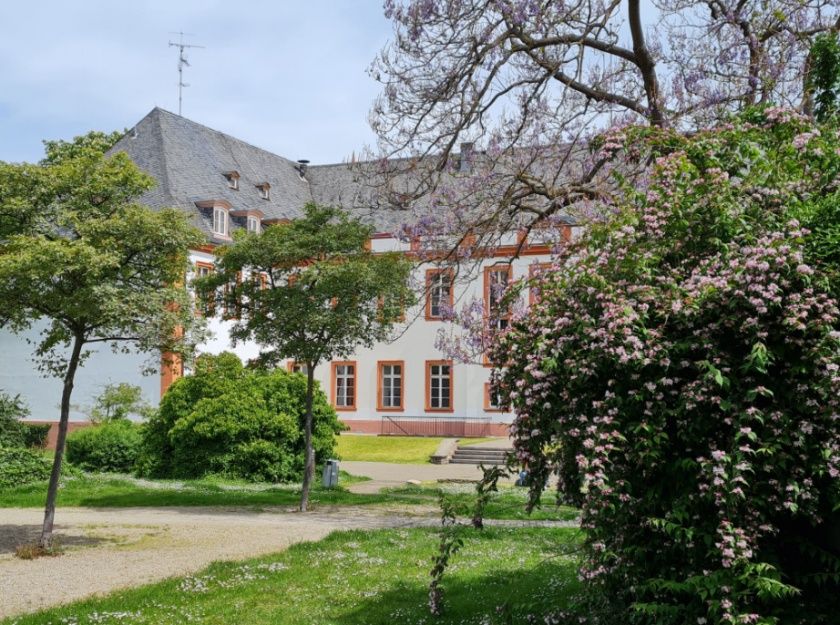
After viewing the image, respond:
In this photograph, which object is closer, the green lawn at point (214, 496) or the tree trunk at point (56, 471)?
the tree trunk at point (56, 471)

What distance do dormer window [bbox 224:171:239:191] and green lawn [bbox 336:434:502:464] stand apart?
1186 centimetres

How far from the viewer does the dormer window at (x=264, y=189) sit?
40.4 metres

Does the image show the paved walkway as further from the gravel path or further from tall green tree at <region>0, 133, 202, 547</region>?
tall green tree at <region>0, 133, 202, 547</region>

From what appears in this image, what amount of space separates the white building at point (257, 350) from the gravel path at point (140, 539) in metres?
18.7

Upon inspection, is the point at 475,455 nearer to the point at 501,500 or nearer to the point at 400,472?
the point at 400,472

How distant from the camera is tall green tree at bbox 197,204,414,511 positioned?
15.5m

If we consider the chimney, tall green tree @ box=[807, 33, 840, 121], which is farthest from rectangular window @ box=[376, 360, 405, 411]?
tall green tree @ box=[807, 33, 840, 121]

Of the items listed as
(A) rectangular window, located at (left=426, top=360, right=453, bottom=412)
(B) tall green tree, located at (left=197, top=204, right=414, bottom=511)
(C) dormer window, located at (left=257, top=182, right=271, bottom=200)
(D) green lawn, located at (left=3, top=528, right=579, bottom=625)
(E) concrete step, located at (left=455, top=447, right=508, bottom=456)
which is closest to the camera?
(D) green lawn, located at (left=3, top=528, right=579, bottom=625)

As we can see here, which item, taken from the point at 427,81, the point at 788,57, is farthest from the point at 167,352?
the point at 788,57

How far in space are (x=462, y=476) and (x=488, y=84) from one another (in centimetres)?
1366

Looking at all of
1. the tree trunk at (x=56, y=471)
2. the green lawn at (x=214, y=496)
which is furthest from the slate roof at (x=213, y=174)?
the tree trunk at (x=56, y=471)

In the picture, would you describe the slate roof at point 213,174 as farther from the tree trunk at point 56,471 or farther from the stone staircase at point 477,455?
the tree trunk at point 56,471

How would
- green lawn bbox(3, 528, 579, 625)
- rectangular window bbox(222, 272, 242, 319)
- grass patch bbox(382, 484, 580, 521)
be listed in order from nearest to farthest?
green lawn bbox(3, 528, 579, 625), grass patch bbox(382, 484, 580, 521), rectangular window bbox(222, 272, 242, 319)

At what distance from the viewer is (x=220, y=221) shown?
119 feet
